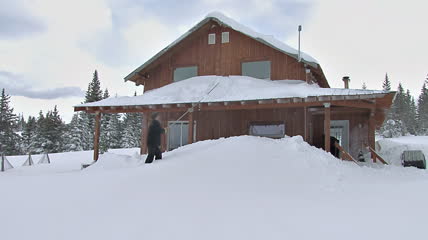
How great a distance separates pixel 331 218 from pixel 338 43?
51.1 ft

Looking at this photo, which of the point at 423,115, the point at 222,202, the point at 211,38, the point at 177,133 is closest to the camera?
the point at 222,202

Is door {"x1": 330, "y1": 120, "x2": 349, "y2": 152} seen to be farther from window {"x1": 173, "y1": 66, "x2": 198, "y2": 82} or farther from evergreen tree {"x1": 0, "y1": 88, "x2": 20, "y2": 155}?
evergreen tree {"x1": 0, "y1": 88, "x2": 20, "y2": 155}

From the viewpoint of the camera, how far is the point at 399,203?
4.98 meters

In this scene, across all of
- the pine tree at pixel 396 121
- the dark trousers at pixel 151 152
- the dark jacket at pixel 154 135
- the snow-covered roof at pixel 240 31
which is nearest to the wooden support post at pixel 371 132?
the snow-covered roof at pixel 240 31

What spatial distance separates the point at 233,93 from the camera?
11727 millimetres

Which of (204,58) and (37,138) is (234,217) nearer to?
(204,58)

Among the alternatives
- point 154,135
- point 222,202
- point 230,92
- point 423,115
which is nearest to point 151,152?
point 154,135

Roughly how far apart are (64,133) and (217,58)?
32.3 meters

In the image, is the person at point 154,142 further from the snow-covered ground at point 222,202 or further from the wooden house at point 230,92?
the wooden house at point 230,92

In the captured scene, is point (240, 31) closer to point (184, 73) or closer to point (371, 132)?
point (184, 73)

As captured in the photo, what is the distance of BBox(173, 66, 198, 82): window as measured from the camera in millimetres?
14852

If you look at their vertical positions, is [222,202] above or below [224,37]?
below

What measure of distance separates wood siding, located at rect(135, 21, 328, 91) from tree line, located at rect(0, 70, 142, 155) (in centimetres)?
2477

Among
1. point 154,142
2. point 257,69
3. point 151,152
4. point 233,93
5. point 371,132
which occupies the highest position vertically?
point 257,69
